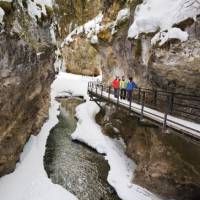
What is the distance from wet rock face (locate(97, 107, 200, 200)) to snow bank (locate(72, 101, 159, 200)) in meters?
0.59

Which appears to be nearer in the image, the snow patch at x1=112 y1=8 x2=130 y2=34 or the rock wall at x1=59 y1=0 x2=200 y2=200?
the rock wall at x1=59 y1=0 x2=200 y2=200

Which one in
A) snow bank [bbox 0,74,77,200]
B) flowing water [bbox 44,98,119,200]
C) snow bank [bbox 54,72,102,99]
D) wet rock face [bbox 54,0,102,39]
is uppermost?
wet rock face [bbox 54,0,102,39]

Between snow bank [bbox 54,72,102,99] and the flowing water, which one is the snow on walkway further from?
snow bank [bbox 54,72,102,99]

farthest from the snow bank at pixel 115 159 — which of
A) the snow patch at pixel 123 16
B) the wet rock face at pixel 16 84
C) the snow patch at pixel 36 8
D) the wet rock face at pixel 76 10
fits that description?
the wet rock face at pixel 76 10

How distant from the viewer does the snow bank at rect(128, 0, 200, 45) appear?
10922 millimetres

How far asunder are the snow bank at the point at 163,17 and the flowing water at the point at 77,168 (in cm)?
888

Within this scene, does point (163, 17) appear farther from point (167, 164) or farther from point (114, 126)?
point (114, 126)

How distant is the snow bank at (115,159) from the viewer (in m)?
13.3

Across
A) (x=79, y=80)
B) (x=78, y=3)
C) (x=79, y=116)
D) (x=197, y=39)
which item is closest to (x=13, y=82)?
(x=197, y=39)

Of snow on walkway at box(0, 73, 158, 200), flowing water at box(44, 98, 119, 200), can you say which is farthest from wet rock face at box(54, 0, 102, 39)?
flowing water at box(44, 98, 119, 200)

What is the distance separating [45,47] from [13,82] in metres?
7.46

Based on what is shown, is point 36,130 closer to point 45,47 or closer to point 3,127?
point 45,47

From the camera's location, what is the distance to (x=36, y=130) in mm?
21984

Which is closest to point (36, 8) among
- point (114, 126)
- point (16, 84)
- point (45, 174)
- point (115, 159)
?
point (16, 84)
